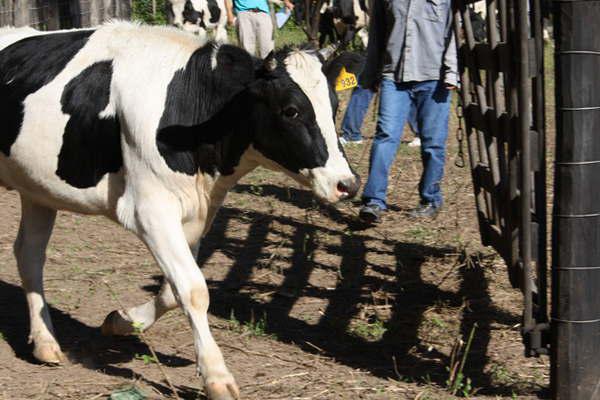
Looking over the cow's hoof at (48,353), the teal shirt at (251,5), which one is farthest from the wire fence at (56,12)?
the cow's hoof at (48,353)

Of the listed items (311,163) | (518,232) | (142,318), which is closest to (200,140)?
(311,163)

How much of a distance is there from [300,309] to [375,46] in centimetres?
275

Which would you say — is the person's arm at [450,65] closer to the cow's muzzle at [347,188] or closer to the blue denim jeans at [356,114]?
the blue denim jeans at [356,114]

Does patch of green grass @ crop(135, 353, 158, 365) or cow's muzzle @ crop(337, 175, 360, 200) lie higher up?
cow's muzzle @ crop(337, 175, 360, 200)

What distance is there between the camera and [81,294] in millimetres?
6605

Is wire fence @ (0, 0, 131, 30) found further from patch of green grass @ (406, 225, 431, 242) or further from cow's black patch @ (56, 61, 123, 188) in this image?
cow's black patch @ (56, 61, 123, 188)

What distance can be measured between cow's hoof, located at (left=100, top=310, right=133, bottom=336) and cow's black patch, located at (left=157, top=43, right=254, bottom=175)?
98 cm

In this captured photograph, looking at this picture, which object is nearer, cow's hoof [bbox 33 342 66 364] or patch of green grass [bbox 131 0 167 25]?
cow's hoof [bbox 33 342 66 364]

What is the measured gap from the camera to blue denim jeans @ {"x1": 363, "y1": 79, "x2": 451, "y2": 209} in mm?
8008

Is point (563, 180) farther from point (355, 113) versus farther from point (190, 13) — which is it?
point (190, 13)

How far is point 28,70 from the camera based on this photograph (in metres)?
5.41

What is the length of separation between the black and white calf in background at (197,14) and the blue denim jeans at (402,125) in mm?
12823

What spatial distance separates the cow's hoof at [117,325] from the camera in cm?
553

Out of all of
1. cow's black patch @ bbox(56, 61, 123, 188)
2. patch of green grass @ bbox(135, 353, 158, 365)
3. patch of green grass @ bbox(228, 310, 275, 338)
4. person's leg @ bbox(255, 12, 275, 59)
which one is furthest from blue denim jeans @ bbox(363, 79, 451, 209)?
person's leg @ bbox(255, 12, 275, 59)
